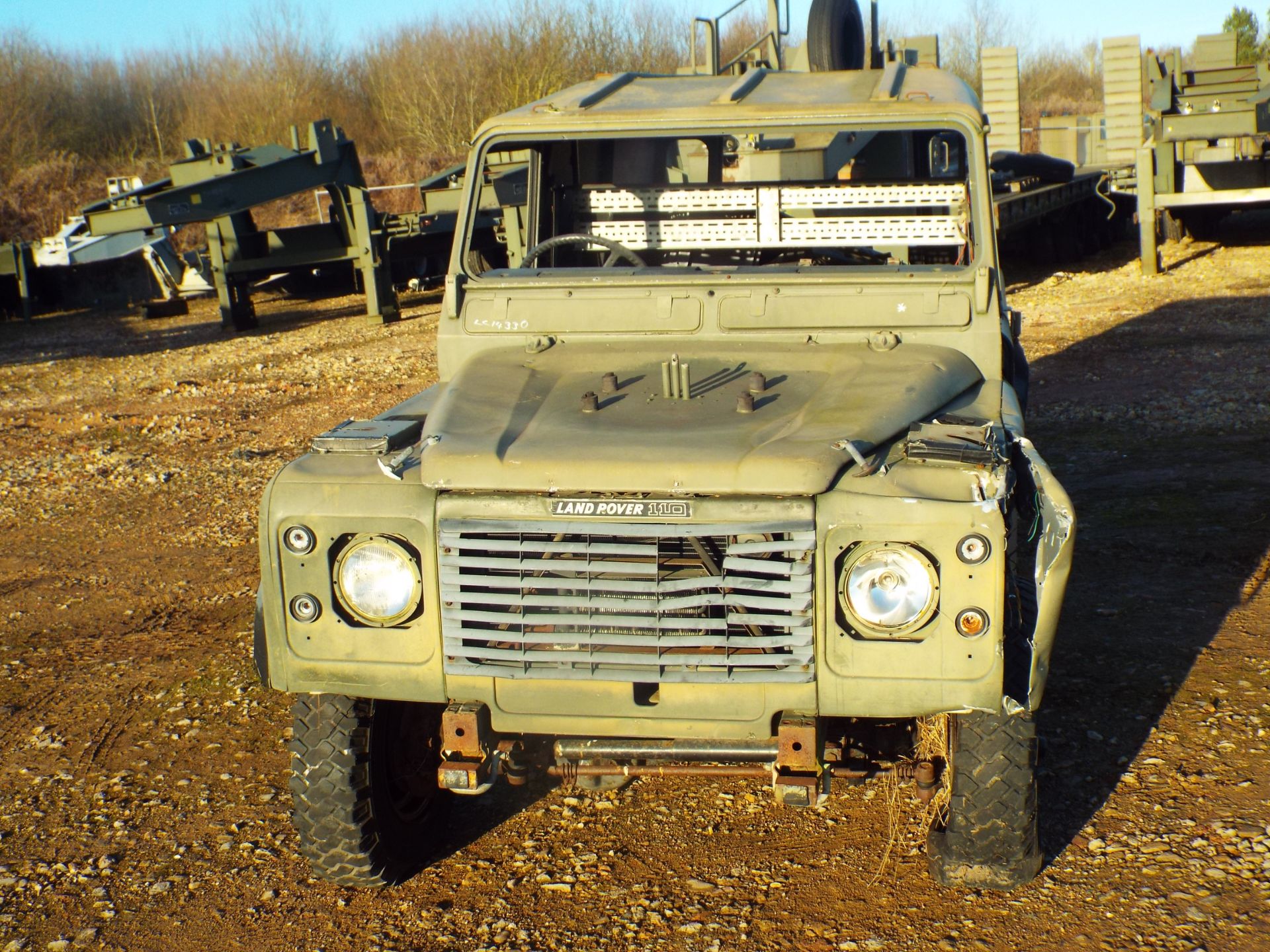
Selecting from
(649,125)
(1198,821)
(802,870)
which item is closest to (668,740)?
(802,870)

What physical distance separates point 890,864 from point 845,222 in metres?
→ 2.11

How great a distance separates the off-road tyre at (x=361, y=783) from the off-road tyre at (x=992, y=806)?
1.36 metres

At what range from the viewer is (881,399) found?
3.28 meters

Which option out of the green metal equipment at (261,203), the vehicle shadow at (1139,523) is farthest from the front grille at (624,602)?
the green metal equipment at (261,203)

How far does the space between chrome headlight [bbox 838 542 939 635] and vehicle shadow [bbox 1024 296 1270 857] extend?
1.03m

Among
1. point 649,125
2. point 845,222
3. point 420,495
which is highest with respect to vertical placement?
point 649,125

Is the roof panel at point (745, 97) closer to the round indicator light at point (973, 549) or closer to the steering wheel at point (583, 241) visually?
the steering wheel at point (583, 241)

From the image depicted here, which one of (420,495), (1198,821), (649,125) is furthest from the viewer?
(649,125)

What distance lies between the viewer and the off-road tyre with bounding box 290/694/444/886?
10.4 ft

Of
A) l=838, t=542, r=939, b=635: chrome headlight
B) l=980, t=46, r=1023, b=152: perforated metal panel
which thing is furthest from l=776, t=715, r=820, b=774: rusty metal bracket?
l=980, t=46, r=1023, b=152: perforated metal panel

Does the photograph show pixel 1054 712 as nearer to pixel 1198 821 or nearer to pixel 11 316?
pixel 1198 821

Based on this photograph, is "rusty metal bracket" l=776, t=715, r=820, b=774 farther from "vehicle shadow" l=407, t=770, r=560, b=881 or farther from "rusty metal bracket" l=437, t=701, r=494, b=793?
"vehicle shadow" l=407, t=770, r=560, b=881

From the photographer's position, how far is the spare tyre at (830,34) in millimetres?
5309

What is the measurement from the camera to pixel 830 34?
17.4 ft
